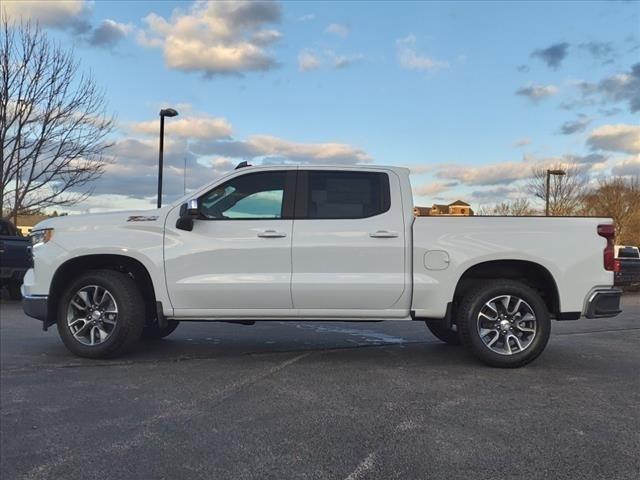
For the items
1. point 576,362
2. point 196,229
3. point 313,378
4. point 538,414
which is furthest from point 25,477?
point 576,362

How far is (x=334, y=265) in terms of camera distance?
563cm

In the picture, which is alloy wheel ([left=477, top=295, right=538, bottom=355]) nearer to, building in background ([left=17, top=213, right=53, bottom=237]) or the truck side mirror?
the truck side mirror

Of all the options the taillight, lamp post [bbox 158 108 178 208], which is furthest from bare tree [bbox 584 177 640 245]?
the taillight

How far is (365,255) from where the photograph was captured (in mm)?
5621

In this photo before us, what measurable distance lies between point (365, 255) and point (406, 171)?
1.04 m

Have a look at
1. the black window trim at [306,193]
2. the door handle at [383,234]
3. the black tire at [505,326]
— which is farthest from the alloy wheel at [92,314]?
the black tire at [505,326]

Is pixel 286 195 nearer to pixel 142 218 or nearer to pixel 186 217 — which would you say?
pixel 186 217

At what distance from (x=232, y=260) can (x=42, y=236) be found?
2018mm

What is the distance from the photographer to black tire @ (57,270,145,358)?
575cm

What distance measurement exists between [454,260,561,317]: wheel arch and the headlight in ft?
13.6

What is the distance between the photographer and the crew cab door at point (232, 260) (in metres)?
5.65

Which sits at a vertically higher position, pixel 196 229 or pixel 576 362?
pixel 196 229

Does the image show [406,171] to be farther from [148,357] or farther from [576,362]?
[148,357]

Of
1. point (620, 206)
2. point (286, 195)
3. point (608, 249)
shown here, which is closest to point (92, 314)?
point (286, 195)
